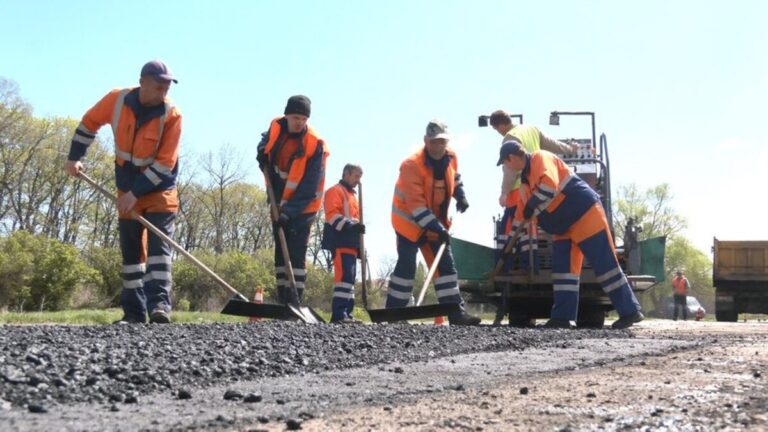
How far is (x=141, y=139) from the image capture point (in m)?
6.49

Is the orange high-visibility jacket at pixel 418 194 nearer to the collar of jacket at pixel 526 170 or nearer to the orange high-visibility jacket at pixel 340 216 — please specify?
the collar of jacket at pixel 526 170

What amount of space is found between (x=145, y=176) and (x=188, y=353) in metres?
2.81

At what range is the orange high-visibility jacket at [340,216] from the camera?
8.79m

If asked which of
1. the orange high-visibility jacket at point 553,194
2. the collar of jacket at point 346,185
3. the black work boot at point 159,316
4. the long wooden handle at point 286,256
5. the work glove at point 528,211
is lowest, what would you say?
the black work boot at point 159,316

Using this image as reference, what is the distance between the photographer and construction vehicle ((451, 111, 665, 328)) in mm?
10016

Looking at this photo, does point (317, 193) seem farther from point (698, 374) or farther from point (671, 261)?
point (671, 261)

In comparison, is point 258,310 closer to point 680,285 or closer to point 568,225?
point 568,225

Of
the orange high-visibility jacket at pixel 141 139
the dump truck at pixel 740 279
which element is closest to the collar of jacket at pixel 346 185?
the orange high-visibility jacket at pixel 141 139

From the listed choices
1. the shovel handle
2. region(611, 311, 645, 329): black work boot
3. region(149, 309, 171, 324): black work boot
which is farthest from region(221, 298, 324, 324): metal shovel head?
the shovel handle

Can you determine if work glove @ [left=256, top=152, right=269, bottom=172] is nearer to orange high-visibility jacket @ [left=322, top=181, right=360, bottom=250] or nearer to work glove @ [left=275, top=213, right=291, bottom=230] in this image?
work glove @ [left=275, top=213, right=291, bottom=230]

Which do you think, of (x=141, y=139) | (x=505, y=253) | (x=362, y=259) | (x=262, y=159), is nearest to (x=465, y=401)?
(x=141, y=139)

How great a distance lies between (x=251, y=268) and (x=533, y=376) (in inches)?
1128

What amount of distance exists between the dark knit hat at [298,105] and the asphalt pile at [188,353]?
2.21 meters

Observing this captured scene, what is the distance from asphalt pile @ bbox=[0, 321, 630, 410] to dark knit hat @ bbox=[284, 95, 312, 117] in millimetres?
2214
